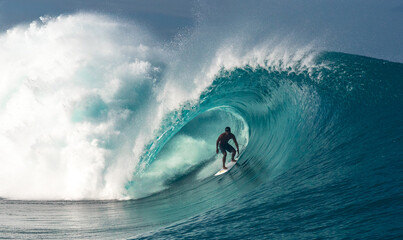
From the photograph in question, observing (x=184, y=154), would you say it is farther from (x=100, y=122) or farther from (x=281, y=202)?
(x=281, y=202)

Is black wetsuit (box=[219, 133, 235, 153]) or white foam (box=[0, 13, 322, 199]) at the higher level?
white foam (box=[0, 13, 322, 199])

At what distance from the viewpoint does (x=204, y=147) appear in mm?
11148

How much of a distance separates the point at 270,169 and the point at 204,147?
13.2ft

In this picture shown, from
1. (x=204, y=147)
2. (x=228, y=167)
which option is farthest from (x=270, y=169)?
(x=204, y=147)

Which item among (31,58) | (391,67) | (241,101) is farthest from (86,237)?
(31,58)

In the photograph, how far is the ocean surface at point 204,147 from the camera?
4.98 m

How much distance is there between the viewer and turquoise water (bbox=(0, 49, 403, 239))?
461cm

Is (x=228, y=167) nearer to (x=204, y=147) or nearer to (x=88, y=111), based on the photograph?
(x=204, y=147)

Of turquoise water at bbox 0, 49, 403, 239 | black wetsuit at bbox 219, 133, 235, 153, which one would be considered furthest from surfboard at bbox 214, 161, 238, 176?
black wetsuit at bbox 219, 133, 235, 153

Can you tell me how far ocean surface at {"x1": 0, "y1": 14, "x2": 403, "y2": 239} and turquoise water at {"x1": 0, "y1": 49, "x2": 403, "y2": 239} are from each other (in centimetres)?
3

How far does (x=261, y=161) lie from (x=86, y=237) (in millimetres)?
4272

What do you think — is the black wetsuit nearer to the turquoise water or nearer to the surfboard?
the surfboard

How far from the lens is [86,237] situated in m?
6.27

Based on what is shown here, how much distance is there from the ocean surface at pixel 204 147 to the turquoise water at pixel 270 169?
1.4 inches
